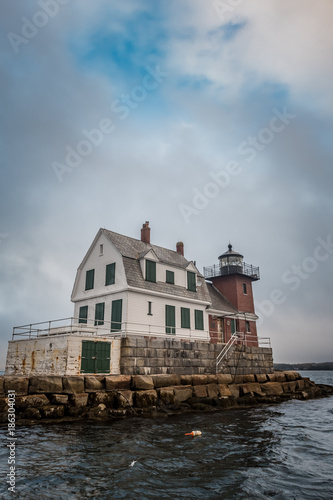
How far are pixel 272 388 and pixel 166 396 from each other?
9.71 m

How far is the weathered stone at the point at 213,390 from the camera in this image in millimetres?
21403

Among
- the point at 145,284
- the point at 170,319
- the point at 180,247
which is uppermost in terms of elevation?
the point at 180,247

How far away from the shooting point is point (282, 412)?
64.4ft

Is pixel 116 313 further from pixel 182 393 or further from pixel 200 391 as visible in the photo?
pixel 200 391

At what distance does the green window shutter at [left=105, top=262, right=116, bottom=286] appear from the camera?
945 inches

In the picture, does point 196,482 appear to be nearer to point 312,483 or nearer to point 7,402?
point 312,483

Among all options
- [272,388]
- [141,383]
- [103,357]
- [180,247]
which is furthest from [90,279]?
[272,388]

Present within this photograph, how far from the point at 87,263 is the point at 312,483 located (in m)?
20.5

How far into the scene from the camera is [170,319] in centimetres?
2506

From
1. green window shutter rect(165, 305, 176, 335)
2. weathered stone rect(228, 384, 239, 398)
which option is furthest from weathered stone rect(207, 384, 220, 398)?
green window shutter rect(165, 305, 176, 335)

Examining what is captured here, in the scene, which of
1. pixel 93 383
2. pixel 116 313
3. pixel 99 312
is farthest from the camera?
pixel 99 312

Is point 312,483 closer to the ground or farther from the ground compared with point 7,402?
closer to the ground

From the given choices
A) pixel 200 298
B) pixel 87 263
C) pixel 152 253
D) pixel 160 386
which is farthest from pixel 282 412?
pixel 87 263

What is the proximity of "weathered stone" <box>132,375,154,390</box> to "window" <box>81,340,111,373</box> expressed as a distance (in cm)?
153
